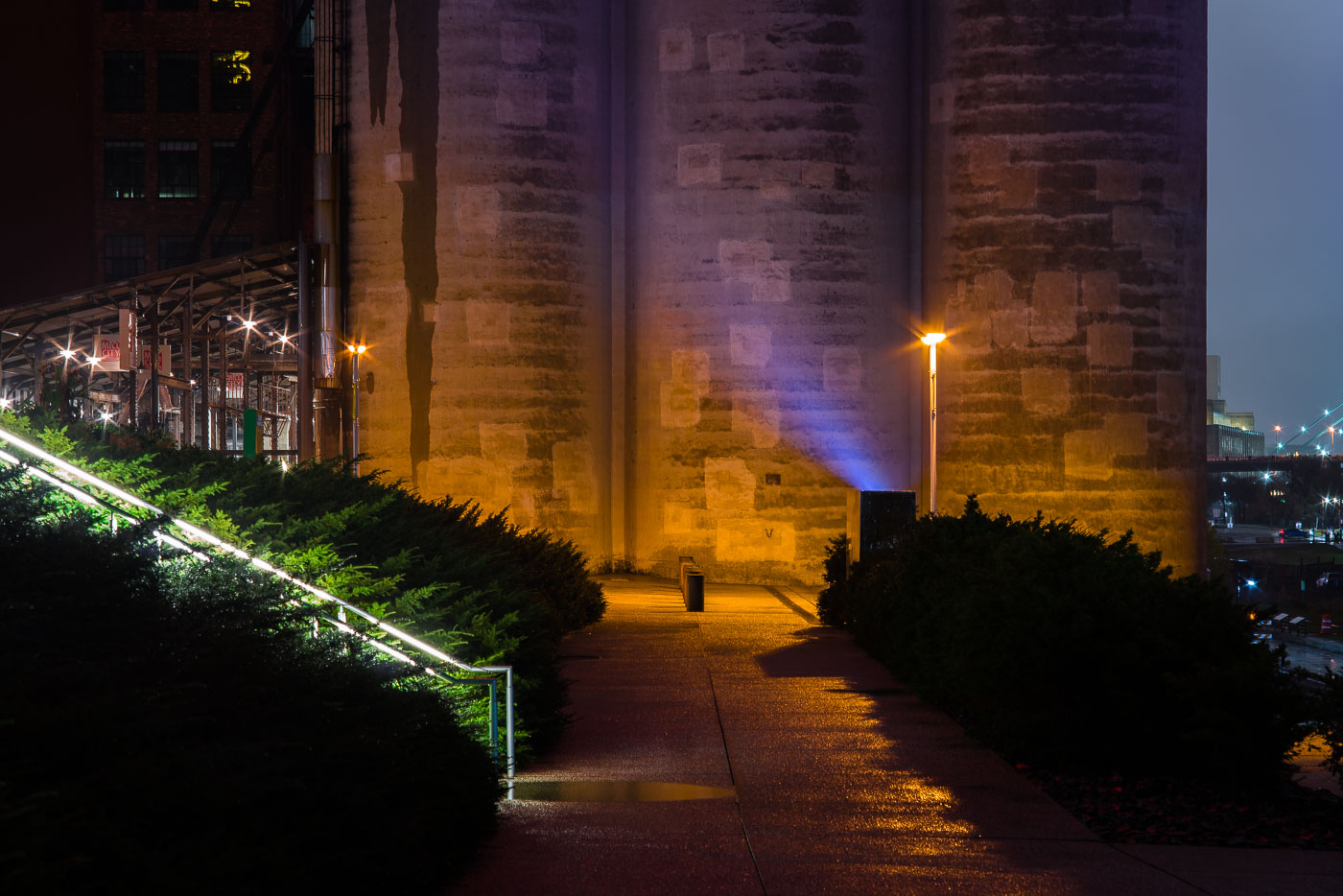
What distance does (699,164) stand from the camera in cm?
4350

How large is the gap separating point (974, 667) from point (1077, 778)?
174 centimetres

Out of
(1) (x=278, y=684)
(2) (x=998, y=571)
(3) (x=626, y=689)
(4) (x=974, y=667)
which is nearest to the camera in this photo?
(1) (x=278, y=684)

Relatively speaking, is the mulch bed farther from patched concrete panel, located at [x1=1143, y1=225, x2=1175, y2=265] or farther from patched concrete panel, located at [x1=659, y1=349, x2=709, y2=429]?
patched concrete panel, located at [x1=1143, y1=225, x2=1175, y2=265]

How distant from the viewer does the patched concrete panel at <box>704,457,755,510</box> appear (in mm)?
43438

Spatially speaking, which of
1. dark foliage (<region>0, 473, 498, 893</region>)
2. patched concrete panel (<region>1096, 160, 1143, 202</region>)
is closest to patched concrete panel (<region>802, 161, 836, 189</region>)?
patched concrete panel (<region>1096, 160, 1143, 202</region>)

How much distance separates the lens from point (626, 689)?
18.1 m

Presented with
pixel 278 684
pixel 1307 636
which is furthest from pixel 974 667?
pixel 1307 636

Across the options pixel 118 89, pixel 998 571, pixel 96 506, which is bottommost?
pixel 998 571

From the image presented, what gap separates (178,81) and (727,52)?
5104 cm

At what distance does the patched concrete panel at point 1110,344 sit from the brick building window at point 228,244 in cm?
5491

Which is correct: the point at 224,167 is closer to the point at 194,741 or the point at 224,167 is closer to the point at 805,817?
the point at 805,817

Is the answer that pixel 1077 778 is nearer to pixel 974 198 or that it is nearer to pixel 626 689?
pixel 626 689

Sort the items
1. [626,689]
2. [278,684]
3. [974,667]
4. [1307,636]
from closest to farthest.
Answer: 1. [278,684]
2. [974,667]
3. [626,689]
4. [1307,636]

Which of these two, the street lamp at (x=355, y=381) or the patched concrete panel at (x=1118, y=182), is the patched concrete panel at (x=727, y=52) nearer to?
the patched concrete panel at (x=1118, y=182)
